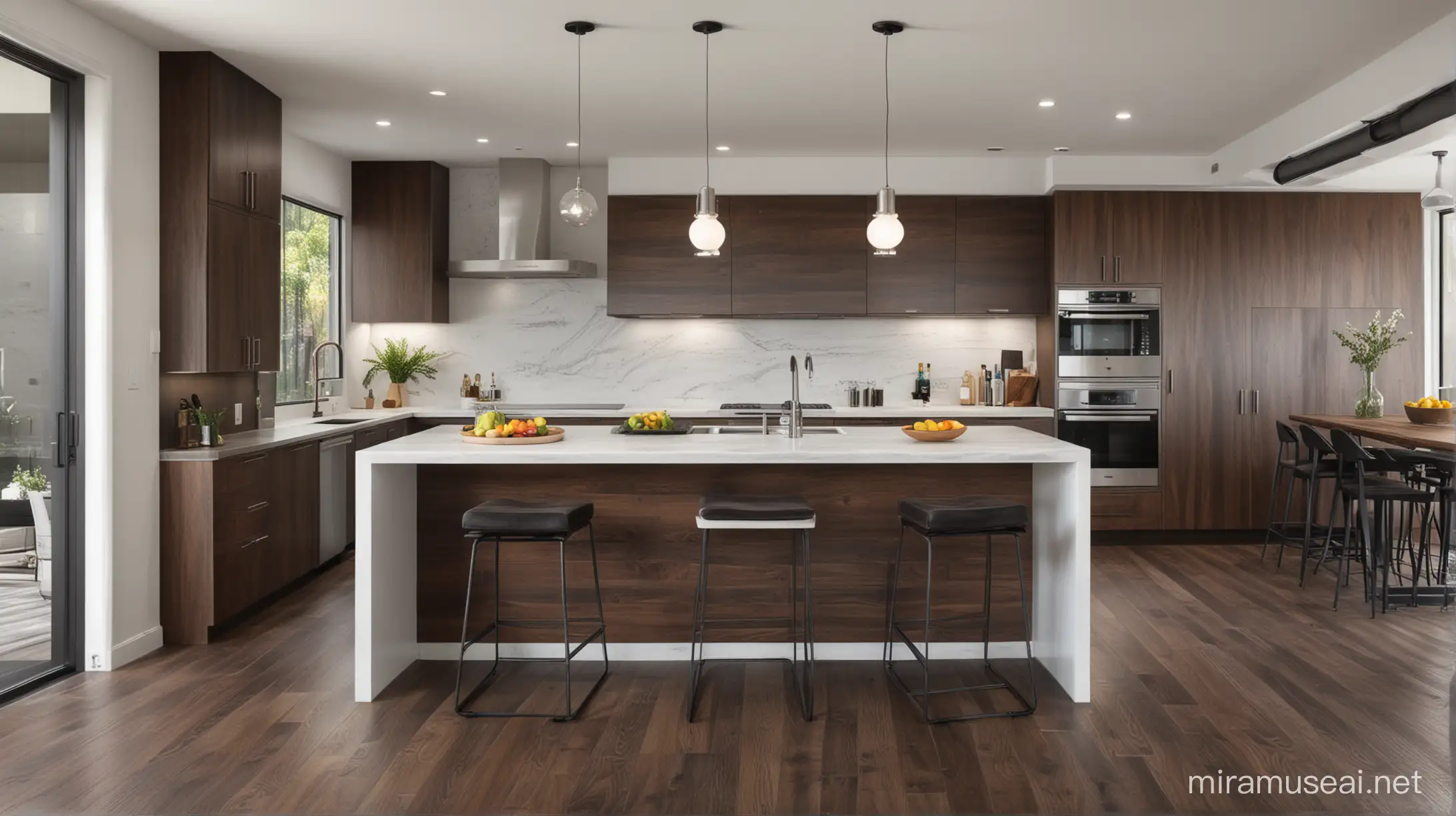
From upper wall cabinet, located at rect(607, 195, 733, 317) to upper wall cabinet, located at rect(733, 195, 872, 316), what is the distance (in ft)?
0.42

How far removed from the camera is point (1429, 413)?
5.32 metres

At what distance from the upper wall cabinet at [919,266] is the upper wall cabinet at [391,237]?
3.01 metres

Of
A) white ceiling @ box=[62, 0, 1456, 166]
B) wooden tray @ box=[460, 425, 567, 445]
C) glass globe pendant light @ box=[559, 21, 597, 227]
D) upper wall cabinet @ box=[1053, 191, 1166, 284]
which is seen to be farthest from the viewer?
upper wall cabinet @ box=[1053, 191, 1166, 284]

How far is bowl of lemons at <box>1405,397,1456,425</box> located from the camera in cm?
526

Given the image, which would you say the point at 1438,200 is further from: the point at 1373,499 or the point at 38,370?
the point at 38,370

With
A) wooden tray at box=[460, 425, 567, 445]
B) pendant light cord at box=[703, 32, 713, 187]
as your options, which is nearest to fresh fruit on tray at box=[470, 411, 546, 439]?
wooden tray at box=[460, 425, 567, 445]

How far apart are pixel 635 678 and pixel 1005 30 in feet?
10.1

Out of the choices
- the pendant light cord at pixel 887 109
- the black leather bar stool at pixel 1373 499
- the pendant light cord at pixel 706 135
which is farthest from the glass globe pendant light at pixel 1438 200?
the pendant light cord at pixel 706 135

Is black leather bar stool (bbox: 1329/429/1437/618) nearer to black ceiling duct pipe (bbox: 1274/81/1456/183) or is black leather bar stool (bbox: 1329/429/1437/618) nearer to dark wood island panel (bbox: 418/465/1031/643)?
black ceiling duct pipe (bbox: 1274/81/1456/183)

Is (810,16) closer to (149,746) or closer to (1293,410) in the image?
(149,746)

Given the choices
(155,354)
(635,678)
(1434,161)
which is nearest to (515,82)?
(155,354)

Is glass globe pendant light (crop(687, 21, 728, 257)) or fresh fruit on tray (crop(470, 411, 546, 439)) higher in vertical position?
glass globe pendant light (crop(687, 21, 728, 257))

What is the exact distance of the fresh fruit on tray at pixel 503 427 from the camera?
367 centimetres

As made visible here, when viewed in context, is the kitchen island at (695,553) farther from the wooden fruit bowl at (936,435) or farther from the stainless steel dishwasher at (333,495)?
the stainless steel dishwasher at (333,495)
